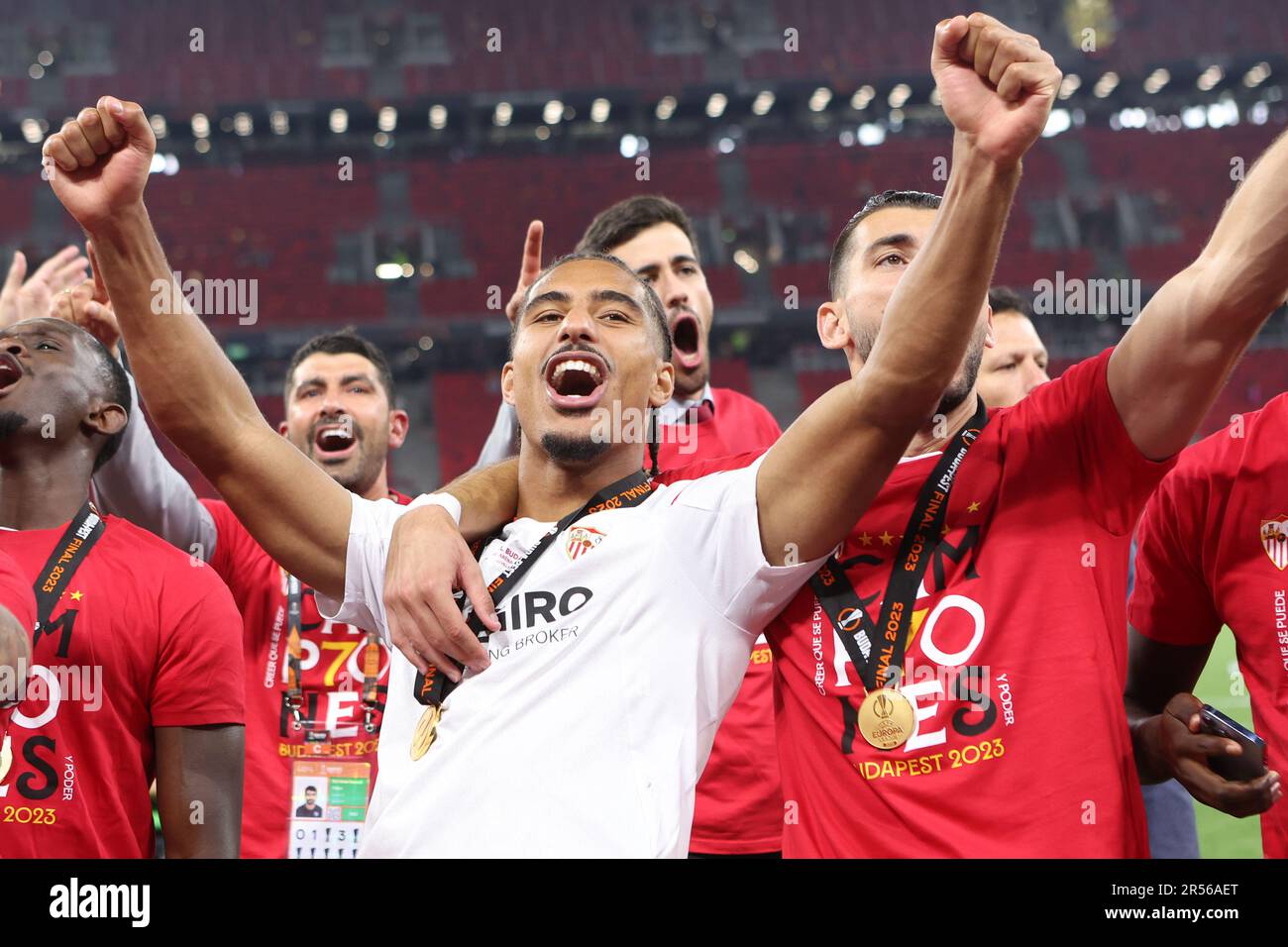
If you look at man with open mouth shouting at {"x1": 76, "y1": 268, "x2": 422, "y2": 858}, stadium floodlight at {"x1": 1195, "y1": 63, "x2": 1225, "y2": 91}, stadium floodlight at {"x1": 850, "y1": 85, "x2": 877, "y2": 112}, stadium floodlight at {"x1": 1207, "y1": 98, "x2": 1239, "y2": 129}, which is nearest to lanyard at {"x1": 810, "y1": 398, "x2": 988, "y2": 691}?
man with open mouth shouting at {"x1": 76, "y1": 268, "x2": 422, "y2": 858}

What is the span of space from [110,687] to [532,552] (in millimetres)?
1267

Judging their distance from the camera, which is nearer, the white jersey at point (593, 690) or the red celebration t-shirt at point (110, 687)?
the white jersey at point (593, 690)

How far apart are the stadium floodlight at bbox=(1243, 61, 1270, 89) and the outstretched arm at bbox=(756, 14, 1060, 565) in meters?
25.0

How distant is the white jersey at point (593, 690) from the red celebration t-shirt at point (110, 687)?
2.86 ft

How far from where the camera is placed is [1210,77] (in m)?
23.4

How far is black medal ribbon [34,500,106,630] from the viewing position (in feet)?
9.24

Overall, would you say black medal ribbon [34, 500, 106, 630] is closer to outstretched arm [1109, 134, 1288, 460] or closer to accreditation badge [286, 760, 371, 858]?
accreditation badge [286, 760, 371, 858]

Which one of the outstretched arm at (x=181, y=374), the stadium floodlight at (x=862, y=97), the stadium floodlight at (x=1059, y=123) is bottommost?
the outstretched arm at (x=181, y=374)

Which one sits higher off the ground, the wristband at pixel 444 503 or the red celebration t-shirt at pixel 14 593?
the wristband at pixel 444 503

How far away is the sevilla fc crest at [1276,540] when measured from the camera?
2168mm

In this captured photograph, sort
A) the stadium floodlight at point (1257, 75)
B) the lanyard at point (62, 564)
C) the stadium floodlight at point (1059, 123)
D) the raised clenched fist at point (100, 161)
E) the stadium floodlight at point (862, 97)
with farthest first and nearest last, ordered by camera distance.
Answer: the stadium floodlight at point (862, 97) → the stadium floodlight at point (1059, 123) → the stadium floodlight at point (1257, 75) → the lanyard at point (62, 564) → the raised clenched fist at point (100, 161)

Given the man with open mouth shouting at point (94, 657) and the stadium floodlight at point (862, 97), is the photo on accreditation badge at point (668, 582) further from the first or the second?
the stadium floodlight at point (862, 97)

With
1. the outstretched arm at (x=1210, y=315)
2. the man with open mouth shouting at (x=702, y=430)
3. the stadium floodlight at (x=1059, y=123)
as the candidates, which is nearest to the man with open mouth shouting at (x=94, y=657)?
the man with open mouth shouting at (x=702, y=430)
